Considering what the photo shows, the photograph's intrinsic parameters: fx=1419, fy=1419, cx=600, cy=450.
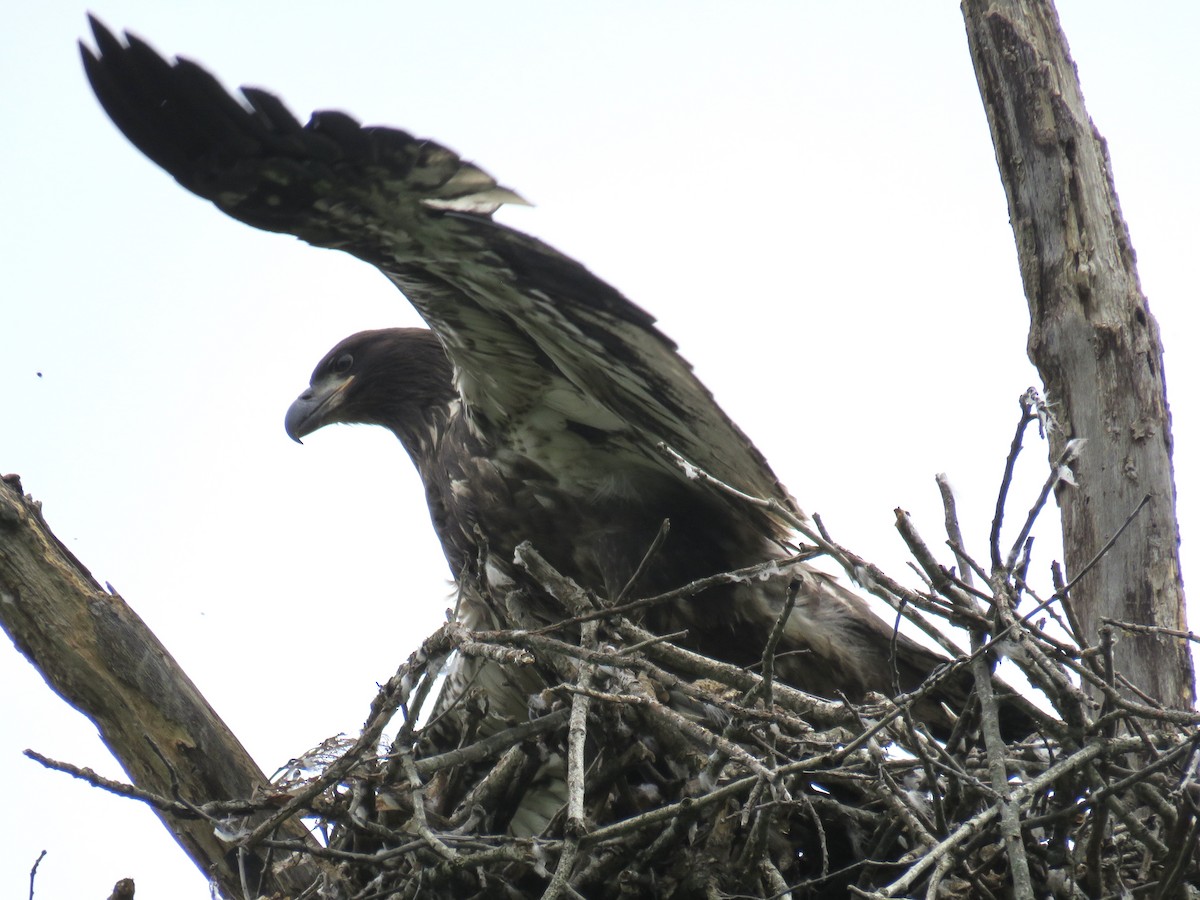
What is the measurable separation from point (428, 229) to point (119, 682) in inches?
57.9

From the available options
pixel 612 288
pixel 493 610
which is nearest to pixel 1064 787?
pixel 612 288

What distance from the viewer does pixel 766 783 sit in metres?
3.07

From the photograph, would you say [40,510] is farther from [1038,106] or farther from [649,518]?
[1038,106]

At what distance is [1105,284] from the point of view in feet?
13.7

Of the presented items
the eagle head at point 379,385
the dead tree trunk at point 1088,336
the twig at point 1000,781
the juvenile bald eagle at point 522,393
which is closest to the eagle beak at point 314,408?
the eagle head at point 379,385

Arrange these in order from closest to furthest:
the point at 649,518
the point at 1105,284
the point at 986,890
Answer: the point at 986,890
the point at 1105,284
the point at 649,518

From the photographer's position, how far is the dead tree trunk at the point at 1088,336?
3951mm

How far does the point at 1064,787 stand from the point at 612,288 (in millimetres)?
1720

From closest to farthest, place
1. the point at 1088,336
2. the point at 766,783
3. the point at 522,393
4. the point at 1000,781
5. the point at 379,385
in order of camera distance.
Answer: the point at 1000,781 → the point at 766,783 → the point at 1088,336 → the point at 522,393 → the point at 379,385

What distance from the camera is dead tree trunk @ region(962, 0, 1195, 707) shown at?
3.95m

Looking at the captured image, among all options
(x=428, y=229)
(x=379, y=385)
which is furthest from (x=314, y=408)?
(x=428, y=229)

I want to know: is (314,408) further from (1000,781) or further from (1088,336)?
(1000,781)

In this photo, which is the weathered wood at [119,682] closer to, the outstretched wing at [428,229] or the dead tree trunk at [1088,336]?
the outstretched wing at [428,229]

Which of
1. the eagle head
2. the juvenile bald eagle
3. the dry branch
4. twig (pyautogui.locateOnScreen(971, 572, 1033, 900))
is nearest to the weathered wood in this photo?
the dry branch
